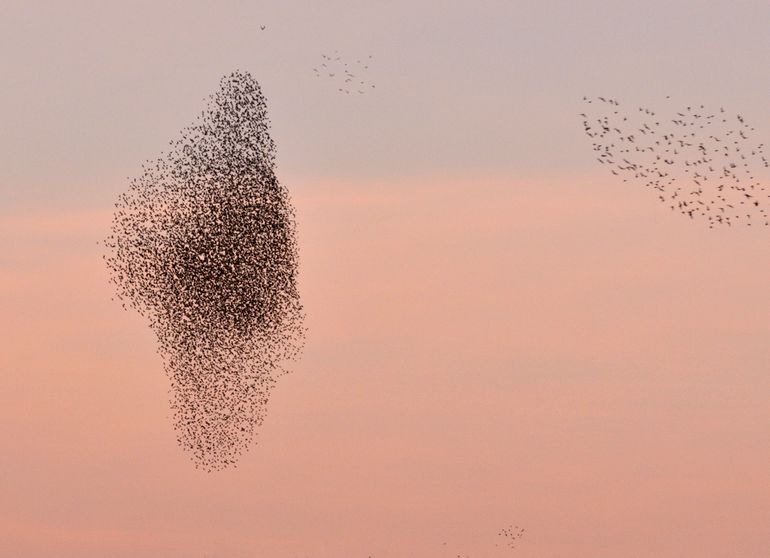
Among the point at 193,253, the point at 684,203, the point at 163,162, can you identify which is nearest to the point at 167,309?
the point at 193,253

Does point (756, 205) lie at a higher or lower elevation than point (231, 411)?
higher

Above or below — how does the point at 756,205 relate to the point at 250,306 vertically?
above

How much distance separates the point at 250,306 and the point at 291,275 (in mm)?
1849

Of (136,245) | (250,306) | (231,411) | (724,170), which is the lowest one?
(231,411)

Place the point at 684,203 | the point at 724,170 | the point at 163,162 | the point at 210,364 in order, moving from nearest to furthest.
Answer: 1. the point at 724,170
2. the point at 684,203
3. the point at 163,162
4. the point at 210,364

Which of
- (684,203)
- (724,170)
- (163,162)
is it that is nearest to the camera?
(724,170)

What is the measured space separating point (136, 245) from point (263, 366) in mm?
5884

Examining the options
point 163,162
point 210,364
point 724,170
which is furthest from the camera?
point 210,364

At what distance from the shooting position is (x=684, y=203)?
87.7 feet

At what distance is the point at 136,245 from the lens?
114ft

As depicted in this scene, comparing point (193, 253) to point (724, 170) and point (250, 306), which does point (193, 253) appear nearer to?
point (250, 306)

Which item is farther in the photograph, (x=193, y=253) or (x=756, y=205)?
(x=193, y=253)

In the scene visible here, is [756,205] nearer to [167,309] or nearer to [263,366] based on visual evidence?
[263,366]

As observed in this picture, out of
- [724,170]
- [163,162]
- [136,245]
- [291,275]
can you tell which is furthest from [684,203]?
[136,245]
